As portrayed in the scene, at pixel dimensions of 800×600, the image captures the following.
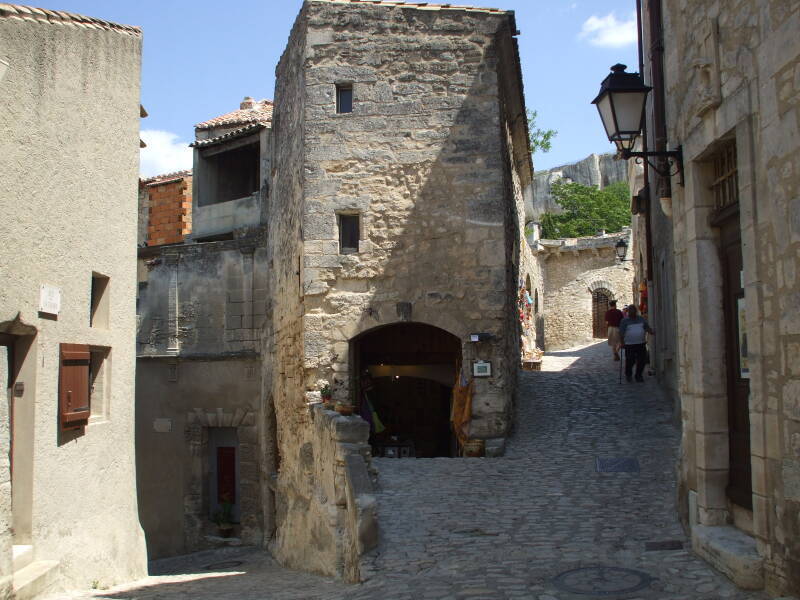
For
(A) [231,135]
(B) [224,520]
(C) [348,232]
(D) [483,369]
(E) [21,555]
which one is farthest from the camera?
(A) [231,135]

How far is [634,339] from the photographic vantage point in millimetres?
13625

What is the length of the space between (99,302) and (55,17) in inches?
119

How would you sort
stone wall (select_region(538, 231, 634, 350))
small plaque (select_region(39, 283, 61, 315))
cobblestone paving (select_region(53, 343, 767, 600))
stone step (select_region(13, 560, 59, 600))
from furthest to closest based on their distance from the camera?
stone wall (select_region(538, 231, 634, 350)), small plaque (select_region(39, 283, 61, 315)), stone step (select_region(13, 560, 59, 600)), cobblestone paving (select_region(53, 343, 767, 600))

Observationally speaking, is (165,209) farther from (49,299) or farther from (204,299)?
(49,299)

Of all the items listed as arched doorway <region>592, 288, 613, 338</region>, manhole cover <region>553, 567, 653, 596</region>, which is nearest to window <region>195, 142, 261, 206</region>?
arched doorway <region>592, 288, 613, 338</region>

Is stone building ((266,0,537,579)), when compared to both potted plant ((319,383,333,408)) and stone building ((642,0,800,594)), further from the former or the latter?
stone building ((642,0,800,594))

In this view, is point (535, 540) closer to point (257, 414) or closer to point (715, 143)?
point (715, 143)

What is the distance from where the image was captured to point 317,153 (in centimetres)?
1155

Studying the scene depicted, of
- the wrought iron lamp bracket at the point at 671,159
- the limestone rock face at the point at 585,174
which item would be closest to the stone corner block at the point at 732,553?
the wrought iron lamp bracket at the point at 671,159

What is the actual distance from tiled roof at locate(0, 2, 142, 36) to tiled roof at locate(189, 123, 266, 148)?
8.95m

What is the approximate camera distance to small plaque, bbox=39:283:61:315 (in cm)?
737

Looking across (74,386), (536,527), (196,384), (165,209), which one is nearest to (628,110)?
(536,527)

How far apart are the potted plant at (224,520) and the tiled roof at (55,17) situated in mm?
9307

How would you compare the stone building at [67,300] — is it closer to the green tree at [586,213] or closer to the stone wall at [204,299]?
the stone wall at [204,299]
